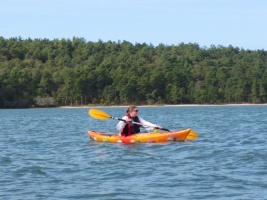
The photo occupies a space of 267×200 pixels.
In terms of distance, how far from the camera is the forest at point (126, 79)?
10444cm

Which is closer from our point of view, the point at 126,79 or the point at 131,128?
the point at 131,128

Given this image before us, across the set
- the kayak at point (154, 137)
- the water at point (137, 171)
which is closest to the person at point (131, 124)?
the kayak at point (154, 137)

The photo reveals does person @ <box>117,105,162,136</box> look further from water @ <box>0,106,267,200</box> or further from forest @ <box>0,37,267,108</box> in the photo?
forest @ <box>0,37,267,108</box>

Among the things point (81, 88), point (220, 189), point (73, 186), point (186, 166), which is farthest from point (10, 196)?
point (81, 88)

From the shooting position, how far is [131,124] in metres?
18.8

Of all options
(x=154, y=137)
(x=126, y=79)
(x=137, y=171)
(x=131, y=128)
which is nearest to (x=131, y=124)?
(x=131, y=128)

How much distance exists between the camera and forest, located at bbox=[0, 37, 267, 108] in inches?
4112

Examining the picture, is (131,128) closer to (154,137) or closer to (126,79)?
(154,137)

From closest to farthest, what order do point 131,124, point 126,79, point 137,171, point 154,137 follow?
point 137,171, point 154,137, point 131,124, point 126,79

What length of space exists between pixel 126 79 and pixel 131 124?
292 ft

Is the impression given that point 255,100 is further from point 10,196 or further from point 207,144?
point 10,196

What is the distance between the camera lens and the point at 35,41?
447 feet

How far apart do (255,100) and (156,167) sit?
93.2m

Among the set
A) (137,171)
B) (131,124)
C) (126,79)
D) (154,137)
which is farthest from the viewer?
(126,79)
